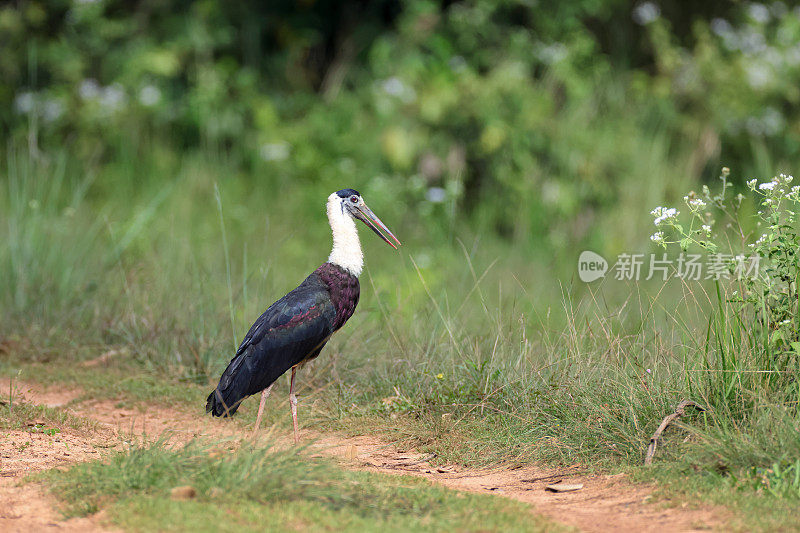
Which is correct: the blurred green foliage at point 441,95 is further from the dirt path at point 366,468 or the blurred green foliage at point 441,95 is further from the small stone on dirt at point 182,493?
the small stone on dirt at point 182,493

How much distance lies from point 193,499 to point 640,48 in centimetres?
1042

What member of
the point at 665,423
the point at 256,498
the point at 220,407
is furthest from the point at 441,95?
the point at 256,498

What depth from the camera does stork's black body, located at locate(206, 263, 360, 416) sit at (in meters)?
5.14

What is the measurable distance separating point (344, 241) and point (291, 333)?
706 millimetres

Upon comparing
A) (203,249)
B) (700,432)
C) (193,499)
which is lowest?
(193,499)

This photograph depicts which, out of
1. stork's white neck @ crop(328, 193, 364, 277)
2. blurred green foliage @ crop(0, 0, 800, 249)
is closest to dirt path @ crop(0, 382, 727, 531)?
stork's white neck @ crop(328, 193, 364, 277)

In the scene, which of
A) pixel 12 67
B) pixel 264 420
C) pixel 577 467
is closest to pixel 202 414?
pixel 264 420

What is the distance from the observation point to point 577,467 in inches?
179

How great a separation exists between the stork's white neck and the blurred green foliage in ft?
12.2

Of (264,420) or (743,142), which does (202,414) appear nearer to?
(264,420)

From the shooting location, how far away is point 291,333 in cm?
516

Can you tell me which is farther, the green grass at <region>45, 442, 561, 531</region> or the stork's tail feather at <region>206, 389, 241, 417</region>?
the stork's tail feather at <region>206, 389, 241, 417</region>

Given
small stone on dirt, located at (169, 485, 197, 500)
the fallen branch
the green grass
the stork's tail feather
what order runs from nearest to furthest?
the green grass, small stone on dirt, located at (169, 485, 197, 500), the fallen branch, the stork's tail feather

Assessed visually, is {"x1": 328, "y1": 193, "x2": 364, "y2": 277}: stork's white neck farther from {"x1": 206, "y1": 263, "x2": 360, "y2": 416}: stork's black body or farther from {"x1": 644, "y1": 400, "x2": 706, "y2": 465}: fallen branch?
{"x1": 644, "y1": 400, "x2": 706, "y2": 465}: fallen branch
